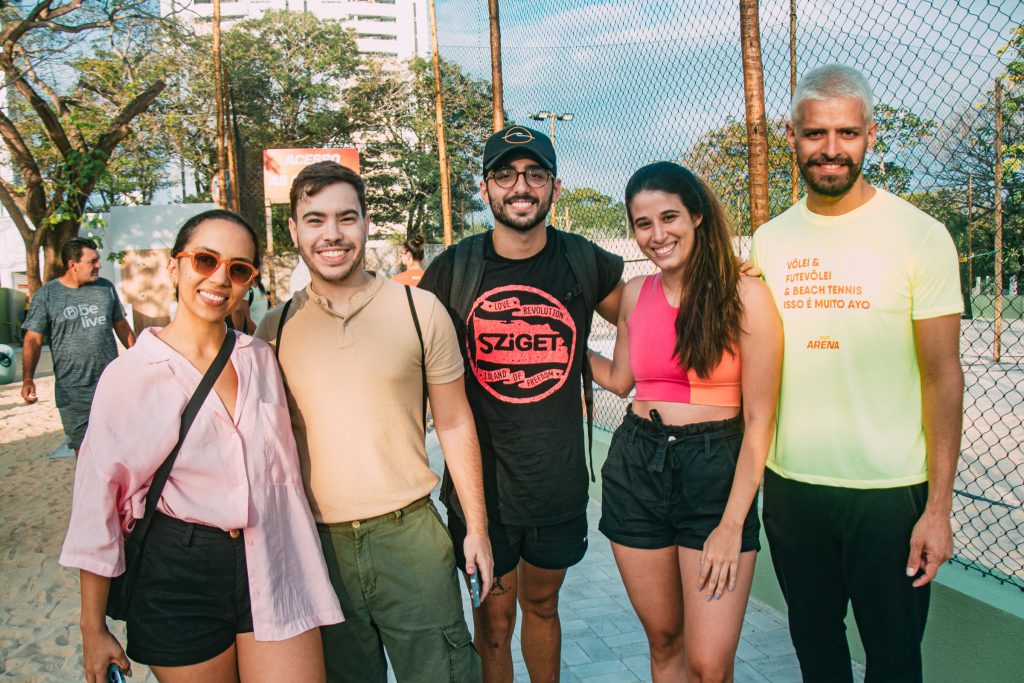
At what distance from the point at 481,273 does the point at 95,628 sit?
161 cm

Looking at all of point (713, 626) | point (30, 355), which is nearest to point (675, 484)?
point (713, 626)

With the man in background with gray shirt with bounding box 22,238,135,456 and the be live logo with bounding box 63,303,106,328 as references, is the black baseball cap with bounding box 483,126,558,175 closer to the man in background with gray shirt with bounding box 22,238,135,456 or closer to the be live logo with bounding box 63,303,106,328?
the man in background with gray shirt with bounding box 22,238,135,456

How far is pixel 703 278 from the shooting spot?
2.26 m

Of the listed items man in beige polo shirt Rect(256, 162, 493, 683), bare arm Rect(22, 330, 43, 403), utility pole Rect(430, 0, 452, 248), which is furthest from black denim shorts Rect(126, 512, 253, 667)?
utility pole Rect(430, 0, 452, 248)

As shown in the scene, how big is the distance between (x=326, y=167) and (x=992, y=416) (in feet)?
32.6

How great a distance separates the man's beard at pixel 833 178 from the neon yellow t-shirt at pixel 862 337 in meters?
0.09

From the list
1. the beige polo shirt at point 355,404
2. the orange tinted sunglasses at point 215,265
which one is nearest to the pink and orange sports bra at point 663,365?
the beige polo shirt at point 355,404

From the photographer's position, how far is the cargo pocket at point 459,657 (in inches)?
85.9

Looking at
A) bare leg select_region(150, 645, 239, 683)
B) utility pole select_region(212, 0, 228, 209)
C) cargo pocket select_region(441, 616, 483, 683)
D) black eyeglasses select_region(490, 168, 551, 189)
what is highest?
utility pole select_region(212, 0, 228, 209)

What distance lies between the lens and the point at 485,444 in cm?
269

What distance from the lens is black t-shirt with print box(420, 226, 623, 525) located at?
2656 millimetres

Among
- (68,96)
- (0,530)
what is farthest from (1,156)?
(0,530)

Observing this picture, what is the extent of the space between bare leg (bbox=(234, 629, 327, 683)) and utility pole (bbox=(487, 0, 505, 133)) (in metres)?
6.45

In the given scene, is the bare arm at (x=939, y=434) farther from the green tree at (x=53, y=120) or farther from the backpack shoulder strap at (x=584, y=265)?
the green tree at (x=53, y=120)
